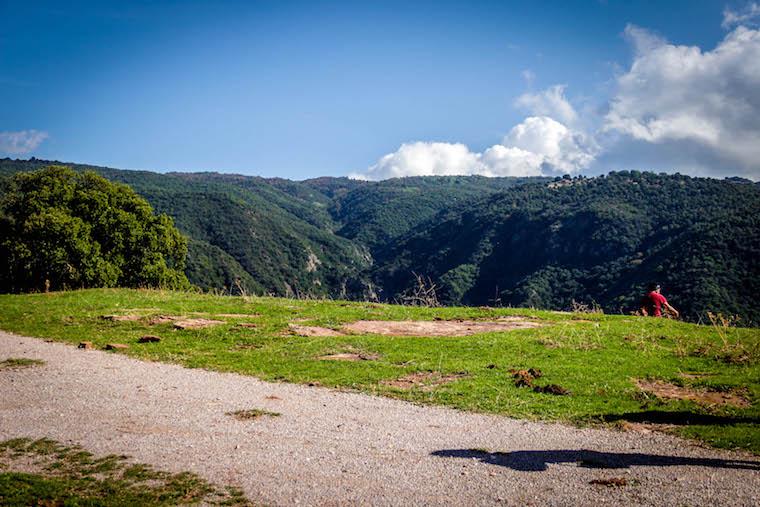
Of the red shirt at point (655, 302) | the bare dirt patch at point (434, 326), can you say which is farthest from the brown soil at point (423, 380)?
the red shirt at point (655, 302)

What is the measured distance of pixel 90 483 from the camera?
6.15 m

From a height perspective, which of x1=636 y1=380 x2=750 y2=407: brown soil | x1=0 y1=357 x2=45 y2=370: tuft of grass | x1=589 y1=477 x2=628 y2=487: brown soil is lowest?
x1=0 y1=357 x2=45 y2=370: tuft of grass

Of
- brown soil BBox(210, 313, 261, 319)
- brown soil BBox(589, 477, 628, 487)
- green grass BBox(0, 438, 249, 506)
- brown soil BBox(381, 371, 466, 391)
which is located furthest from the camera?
brown soil BBox(210, 313, 261, 319)

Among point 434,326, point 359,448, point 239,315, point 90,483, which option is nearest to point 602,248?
point 434,326

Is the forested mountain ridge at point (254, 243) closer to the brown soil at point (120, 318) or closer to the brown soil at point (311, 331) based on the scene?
the brown soil at point (120, 318)

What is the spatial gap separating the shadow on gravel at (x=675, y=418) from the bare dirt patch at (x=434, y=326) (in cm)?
892

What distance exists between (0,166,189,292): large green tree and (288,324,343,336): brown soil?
727 inches

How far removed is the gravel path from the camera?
6262 millimetres

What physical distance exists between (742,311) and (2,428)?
221ft

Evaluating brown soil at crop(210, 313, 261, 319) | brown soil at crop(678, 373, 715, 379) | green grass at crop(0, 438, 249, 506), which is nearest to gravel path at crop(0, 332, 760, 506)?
green grass at crop(0, 438, 249, 506)

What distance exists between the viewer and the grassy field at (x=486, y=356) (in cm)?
1002

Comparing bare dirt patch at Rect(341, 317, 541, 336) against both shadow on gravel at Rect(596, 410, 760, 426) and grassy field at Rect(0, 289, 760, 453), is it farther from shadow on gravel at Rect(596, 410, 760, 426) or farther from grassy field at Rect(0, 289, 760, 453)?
shadow on gravel at Rect(596, 410, 760, 426)

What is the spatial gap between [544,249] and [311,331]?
12311 cm

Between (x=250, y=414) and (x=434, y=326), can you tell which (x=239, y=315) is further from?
(x=250, y=414)
